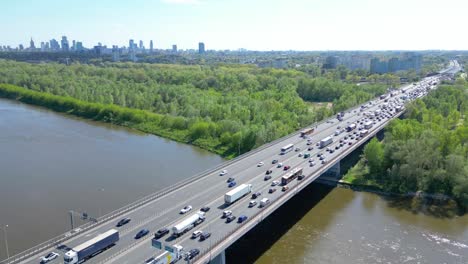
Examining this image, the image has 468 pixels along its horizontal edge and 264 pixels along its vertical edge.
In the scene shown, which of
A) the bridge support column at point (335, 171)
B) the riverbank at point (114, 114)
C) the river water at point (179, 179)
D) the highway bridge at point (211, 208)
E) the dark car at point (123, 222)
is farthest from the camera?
the riverbank at point (114, 114)

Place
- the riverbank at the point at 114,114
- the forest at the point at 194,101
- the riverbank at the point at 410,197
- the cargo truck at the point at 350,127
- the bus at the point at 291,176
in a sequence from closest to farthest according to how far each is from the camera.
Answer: the bus at the point at 291,176
the riverbank at the point at 410,197
the cargo truck at the point at 350,127
the riverbank at the point at 114,114
the forest at the point at 194,101

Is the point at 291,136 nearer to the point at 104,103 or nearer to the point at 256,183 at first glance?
the point at 256,183

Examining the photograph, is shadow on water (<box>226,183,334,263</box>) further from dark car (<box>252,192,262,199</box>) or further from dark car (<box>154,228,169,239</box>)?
dark car (<box>154,228,169,239</box>)

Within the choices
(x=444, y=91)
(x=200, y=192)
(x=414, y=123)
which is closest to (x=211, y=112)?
(x=414, y=123)

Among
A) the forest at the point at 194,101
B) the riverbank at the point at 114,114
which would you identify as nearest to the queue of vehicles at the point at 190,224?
the forest at the point at 194,101

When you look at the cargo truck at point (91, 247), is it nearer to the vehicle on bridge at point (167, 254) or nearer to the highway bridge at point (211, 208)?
the highway bridge at point (211, 208)
